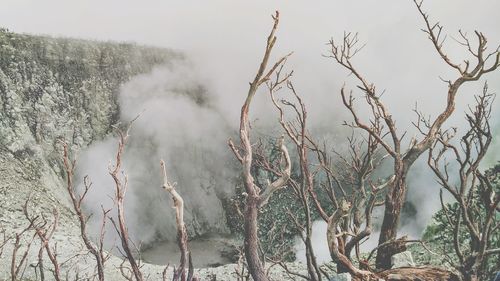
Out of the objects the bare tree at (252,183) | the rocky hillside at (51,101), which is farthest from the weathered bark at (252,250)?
the rocky hillside at (51,101)

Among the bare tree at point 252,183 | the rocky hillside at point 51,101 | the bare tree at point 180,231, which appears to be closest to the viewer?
the bare tree at point 180,231

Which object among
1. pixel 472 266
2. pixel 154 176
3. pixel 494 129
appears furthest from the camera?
pixel 154 176

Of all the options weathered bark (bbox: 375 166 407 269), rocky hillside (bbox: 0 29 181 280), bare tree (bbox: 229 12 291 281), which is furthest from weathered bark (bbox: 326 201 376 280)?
rocky hillside (bbox: 0 29 181 280)

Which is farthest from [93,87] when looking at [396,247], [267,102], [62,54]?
[396,247]

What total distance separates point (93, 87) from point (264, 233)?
44.7 feet

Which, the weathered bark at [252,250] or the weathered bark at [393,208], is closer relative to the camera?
the weathered bark at [252,250]

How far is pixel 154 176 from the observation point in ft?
98.3

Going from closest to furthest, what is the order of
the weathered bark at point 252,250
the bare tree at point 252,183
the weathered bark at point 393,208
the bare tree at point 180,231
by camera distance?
the bare tree at point 180,231 → the bare tree at point 252,183 → the weathered bark at point 252,250 → the weathered bark at point 393,208

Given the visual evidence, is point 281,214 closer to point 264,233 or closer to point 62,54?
point 264,233

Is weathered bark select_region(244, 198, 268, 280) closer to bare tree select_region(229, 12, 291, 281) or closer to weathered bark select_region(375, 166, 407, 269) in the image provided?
bare tree select_region(229, 12, 291, 281)

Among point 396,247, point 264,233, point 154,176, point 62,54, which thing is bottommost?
point 396,247

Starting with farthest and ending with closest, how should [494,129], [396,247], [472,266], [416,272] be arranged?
1. [494,129]
2. [396,247]
3. [472,266]
4. [416,272]

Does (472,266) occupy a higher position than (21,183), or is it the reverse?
(21,183)

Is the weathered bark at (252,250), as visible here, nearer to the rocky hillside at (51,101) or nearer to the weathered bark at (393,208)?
the weathered bark at (393,208)
